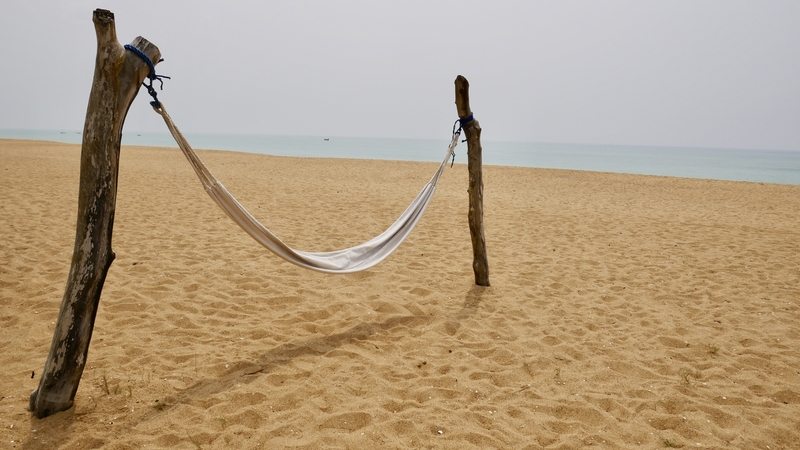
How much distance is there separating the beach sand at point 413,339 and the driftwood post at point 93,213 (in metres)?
→ 0.22

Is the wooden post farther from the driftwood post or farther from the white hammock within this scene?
the driftwood post

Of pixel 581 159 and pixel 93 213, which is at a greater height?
pixel 581 159

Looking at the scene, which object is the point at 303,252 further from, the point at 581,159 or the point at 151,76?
the point at 581,159

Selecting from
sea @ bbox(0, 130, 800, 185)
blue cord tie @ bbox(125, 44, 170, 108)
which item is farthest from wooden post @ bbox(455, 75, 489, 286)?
sea @ bbox(0, 130, 800, 185)

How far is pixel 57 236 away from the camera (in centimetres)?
541

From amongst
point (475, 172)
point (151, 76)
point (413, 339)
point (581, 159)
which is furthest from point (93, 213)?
point (581, 159)

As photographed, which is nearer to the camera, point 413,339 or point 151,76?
point 151,76

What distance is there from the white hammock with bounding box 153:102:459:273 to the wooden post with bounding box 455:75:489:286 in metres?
0.17

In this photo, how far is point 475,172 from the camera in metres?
4.40

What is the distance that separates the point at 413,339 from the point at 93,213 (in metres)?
2.19

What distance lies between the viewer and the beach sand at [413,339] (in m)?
2.44

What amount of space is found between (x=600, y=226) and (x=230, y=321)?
6.12 m

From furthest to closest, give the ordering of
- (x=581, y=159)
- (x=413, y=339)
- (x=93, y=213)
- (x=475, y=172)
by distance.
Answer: (x=581, y=159), (x=475, y=172), (x=413, y=339), (x=93, y=213)

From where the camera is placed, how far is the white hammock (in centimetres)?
286
